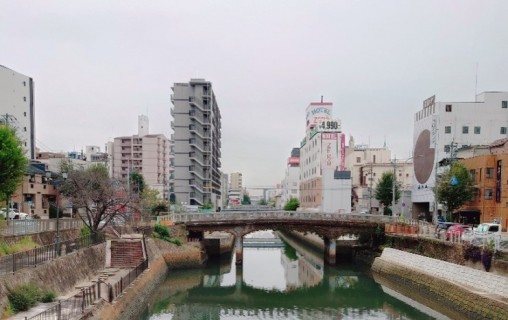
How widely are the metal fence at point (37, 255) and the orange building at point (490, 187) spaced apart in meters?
37.2

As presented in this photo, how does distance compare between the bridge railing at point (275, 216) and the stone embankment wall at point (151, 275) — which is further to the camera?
the bridge railing at point (275, 216)

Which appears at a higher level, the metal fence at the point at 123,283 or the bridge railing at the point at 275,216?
the bridge railing at the point at 275,216

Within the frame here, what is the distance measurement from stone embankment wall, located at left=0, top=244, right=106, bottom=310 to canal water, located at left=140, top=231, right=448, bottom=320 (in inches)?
182

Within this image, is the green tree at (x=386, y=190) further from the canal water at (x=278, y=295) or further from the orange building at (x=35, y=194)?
the orange building at (x=35, y=194)

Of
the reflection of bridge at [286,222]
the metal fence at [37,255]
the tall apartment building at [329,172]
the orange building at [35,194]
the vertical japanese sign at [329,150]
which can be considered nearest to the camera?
the metal fence at [37,255]

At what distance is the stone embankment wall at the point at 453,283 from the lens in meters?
21.9

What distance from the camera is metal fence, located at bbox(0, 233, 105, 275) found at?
17.2m

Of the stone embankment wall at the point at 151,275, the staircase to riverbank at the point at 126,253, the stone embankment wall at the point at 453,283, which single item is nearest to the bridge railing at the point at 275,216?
the stone embankment wall at the point at 151,275

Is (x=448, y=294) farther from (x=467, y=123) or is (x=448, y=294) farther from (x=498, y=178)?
(x=467, y=123)

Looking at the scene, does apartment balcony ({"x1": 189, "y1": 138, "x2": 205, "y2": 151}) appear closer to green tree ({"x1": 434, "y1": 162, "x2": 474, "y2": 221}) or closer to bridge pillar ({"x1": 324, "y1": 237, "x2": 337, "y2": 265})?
bridge pillar ({"x1": 324, "y1": 237, "x2": 337, "y2": 265})

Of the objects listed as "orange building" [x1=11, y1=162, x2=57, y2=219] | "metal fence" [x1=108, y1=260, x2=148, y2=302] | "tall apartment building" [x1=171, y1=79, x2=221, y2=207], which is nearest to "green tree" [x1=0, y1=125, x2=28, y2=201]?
"metal fence" [x1=108, y1=260, x2=148, y2=302]

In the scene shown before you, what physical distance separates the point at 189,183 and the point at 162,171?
29.0m

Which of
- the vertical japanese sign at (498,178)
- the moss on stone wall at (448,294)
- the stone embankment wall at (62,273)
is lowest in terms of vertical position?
the moss on stone wall at (448,294)

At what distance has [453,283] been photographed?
Result: 1046 inches
